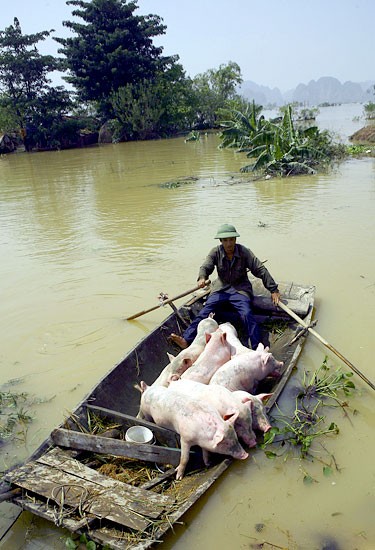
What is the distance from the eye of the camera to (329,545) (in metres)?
2.83

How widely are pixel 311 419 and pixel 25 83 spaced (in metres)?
34.5

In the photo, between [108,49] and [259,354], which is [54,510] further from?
[108,49]

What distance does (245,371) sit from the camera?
3.91 m

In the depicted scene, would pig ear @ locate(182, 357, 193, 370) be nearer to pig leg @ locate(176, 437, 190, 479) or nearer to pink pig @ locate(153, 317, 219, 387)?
pink pig @ locate(153, 317, 219, 387)

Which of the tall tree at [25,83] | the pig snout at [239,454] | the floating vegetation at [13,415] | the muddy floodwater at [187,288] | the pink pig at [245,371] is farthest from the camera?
the tall tree at [25,83]

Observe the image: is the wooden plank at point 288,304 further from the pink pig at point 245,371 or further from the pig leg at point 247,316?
the pink pig at point 245,371

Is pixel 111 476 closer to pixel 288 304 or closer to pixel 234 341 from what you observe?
pixel 234 341

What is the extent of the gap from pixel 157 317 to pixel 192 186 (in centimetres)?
946

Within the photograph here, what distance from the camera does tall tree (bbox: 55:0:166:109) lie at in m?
32.0

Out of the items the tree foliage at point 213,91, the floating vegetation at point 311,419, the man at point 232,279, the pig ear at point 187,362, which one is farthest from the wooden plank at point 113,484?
the tree foliage at point 213,91

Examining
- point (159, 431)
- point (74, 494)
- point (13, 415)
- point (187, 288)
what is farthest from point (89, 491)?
point (187, 288)

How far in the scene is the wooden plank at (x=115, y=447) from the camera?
3.16 meters

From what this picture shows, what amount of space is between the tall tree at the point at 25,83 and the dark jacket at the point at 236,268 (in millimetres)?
30180

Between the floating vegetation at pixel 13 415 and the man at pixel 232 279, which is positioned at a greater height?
the man at pixel 232 279
